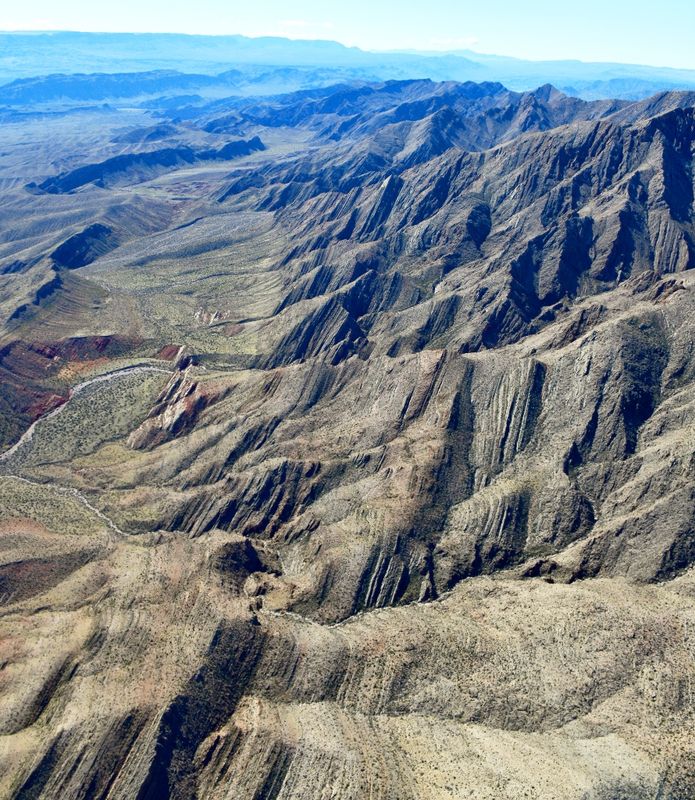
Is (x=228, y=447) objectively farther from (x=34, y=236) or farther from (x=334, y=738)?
(x=34, y=236)

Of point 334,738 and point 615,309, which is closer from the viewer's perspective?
point 334,738

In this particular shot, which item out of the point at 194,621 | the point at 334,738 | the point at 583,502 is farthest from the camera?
the point at 583,502

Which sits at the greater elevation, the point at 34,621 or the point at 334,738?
the point at 334,738

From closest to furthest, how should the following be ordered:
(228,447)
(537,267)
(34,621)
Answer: (34,621) < (228,447) < (537,267)

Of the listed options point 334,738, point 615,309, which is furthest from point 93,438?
point 615,309

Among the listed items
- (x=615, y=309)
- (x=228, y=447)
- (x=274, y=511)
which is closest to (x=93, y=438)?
(x=228, y=447)

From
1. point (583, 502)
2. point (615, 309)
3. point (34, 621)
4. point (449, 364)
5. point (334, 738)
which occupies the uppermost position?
point (615, 309)
